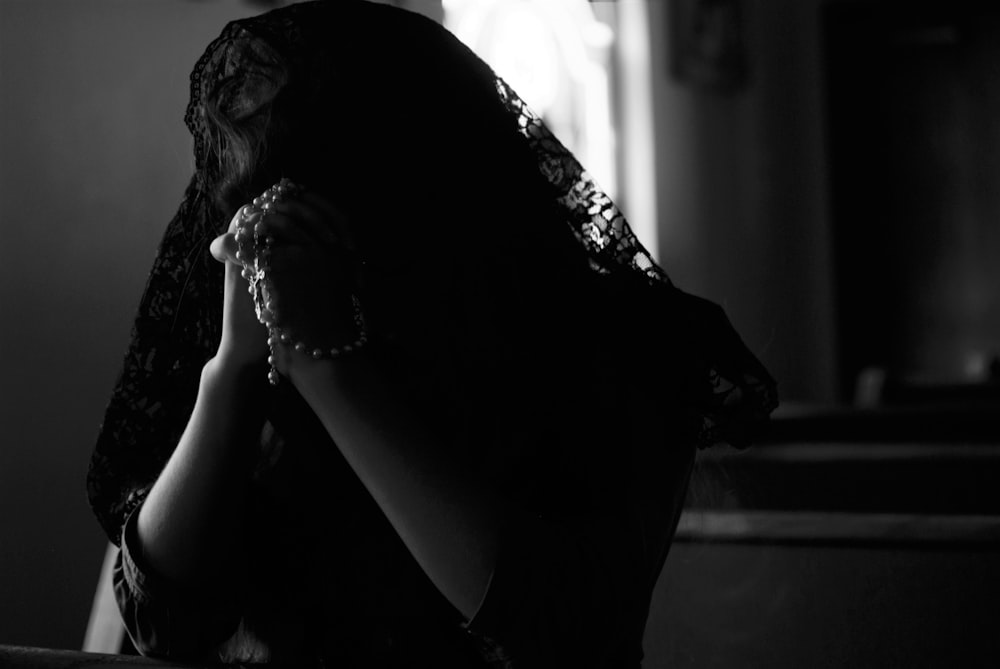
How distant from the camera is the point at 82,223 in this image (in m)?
1.61

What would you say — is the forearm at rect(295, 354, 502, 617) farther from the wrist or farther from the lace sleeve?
the lace sleeve

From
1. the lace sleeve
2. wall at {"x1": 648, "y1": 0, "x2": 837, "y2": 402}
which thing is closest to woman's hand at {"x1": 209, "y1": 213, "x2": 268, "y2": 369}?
the lace sleeve

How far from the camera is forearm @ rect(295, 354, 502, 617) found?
0.73 meters

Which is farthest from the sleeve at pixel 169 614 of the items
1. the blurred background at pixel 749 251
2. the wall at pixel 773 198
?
the wall at pixel 773 198

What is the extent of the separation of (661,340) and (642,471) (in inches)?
4.6

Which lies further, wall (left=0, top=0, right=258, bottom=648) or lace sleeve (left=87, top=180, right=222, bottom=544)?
wall (left=0, top=0, right=258, bottom=648)

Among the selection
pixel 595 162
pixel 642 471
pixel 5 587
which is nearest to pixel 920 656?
pixel 642 471

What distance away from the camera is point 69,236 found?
1593 millimetres

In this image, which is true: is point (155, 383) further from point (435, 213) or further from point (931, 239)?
point (931, 239)

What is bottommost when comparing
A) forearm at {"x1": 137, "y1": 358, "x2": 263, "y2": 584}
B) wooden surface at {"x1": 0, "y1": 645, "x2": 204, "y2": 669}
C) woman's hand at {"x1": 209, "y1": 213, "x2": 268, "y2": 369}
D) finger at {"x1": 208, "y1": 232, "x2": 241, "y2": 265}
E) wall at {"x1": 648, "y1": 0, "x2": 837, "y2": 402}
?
wall at {"x1": 648, "y1": 0, "x2": 837, "y2": 402}

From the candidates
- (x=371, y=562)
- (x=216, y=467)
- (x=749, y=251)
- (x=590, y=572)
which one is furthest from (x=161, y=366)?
(x=749, y=251)

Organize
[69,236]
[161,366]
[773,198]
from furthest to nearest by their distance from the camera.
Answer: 1. [773,198]
2. [69,236]
3. [161,366]

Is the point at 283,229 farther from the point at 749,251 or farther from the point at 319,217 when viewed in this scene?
the point at 749,251

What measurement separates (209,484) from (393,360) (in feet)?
0.55
